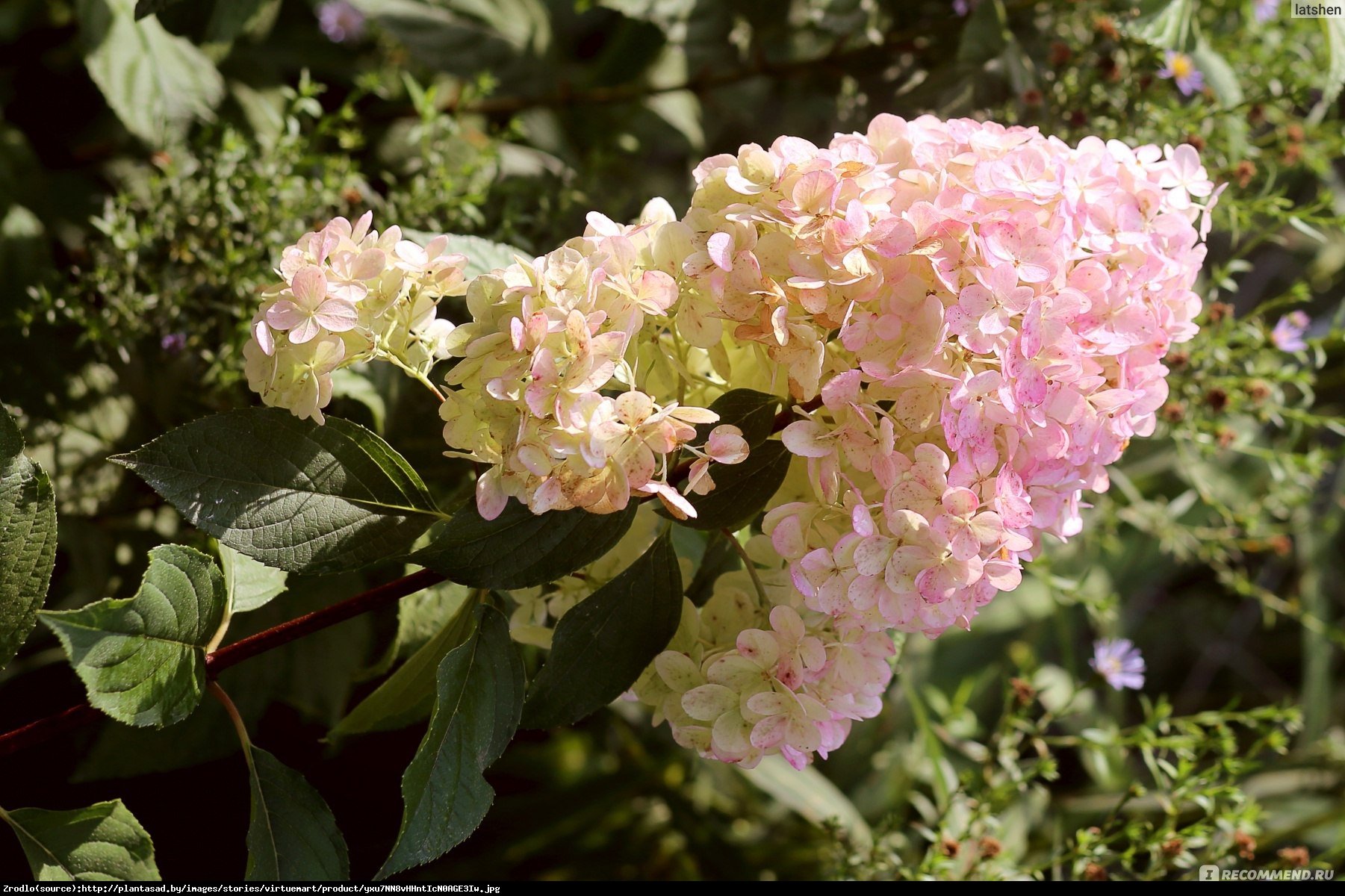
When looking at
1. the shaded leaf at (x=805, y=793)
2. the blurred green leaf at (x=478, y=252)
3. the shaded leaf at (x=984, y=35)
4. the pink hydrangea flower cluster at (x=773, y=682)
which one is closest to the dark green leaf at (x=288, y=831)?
the pink hydrangea flower cluster at (x=773, y=682)

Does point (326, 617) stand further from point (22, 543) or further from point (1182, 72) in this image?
point (1182, 72)

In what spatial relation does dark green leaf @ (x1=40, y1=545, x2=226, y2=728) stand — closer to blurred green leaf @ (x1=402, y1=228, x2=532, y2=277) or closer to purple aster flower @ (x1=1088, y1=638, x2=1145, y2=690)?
blurred green leaf @ (x1=402, y1=228, x2=532, y2=277)

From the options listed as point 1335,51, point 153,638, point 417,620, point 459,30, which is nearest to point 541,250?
point 459,30

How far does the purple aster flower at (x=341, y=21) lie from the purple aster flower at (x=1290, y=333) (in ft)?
2.44

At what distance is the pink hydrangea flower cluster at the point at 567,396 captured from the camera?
376 millimetres

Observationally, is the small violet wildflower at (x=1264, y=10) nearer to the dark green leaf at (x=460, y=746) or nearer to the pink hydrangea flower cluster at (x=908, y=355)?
the pink hydrangea flower cluster at (x=908, y=355)

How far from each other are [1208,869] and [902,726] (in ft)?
1.33

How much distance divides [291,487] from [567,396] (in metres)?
0.15

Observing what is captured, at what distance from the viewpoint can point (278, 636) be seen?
1.45 ft

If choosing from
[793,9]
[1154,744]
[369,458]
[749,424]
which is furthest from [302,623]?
[793,9]

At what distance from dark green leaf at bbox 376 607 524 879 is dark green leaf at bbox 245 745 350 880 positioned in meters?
0.08

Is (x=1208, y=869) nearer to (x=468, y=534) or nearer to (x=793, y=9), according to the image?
(x=468, y=534)

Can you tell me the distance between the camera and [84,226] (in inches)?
29.6

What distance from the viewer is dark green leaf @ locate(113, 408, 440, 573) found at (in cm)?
42
